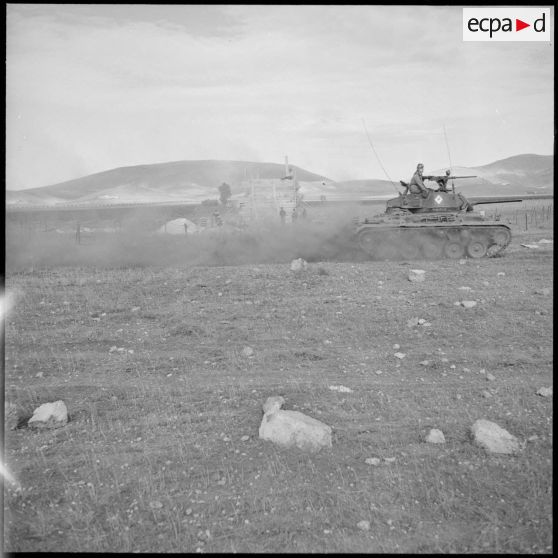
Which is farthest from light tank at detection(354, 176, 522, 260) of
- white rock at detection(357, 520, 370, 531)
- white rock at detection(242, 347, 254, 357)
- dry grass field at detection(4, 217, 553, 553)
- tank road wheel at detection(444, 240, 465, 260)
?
white rock at detection(357, 520, 370, 531)

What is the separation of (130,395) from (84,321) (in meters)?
3.15

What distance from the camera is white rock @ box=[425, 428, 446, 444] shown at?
166 inches

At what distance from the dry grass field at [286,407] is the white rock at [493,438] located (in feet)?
0.29

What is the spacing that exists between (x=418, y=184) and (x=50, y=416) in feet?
40.2

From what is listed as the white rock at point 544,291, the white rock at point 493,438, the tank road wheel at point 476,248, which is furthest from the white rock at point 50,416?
the tank road wheel at point 476,248

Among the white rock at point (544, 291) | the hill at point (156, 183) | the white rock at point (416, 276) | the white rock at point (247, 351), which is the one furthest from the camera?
the hill at point (156, 183)

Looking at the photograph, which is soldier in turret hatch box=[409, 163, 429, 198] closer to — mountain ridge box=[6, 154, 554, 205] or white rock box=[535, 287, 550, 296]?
white rock box=[535, 287, 550, 296]

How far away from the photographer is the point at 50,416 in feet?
15.4

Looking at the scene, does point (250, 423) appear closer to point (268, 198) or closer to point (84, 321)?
point (84, 321)

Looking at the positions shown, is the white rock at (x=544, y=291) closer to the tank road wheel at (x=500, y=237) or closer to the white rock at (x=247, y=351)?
the tank road wheel at (x=500, y=237)

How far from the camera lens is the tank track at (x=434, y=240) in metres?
14.3

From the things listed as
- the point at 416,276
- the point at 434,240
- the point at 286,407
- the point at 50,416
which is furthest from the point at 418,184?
the point at 50,416

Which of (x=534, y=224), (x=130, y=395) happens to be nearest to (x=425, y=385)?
(x=130, y=395)

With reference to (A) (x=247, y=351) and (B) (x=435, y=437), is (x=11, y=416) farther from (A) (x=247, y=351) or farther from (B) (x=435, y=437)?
(B) (x=435, y=437)
